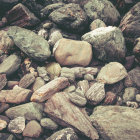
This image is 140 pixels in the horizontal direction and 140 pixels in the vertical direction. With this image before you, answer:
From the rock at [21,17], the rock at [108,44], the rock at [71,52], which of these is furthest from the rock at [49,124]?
the rock at [21,17]

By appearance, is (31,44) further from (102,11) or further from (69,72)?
(102,11)

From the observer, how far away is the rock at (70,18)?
414 cm

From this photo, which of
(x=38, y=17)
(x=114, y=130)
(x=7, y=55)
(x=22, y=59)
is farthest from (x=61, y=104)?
(x=38, y=17)

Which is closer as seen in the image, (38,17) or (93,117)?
(93,117)

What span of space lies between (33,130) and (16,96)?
0.74 metres

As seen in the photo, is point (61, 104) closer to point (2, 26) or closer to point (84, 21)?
point (84, 21)

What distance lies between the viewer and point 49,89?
324 centimetres

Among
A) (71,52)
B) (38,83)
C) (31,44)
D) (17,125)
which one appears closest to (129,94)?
(71,52)

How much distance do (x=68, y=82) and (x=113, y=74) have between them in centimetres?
88

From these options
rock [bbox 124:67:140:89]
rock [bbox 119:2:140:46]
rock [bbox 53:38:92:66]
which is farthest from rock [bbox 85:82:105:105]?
rock [bbox 119:2:140:46]

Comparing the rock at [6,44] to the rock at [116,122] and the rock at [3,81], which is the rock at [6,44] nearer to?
the rock at [3,81]

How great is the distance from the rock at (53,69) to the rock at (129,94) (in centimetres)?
134

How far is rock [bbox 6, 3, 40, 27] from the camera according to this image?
4512 millimetres

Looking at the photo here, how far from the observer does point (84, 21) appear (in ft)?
14.0
